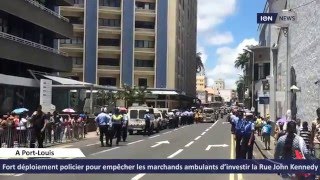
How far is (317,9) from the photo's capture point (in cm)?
2392

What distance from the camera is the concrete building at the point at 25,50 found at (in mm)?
37844

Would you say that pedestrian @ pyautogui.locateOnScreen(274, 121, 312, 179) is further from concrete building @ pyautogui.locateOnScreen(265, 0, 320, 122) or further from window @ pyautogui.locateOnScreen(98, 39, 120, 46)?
window @ pyautogui.locateOnScreen(98, 39, 120, 46)

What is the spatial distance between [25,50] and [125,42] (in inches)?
1772

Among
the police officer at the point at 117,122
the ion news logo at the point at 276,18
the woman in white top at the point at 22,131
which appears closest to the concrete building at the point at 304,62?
the ion news logo at the point at 276,18

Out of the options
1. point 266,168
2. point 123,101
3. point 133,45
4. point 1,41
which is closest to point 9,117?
point 1,41

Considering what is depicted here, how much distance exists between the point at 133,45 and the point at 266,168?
256 ft

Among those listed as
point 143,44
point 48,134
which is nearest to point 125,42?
point 143,44

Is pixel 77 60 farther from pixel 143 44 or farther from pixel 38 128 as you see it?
pixel 38 128

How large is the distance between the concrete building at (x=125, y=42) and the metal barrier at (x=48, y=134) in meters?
51.0

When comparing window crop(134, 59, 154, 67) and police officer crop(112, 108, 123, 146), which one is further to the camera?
window crop(134, 59, 154, 67)

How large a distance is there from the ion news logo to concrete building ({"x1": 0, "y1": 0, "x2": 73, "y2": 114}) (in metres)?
22.4

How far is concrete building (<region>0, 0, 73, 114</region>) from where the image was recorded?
124ft
